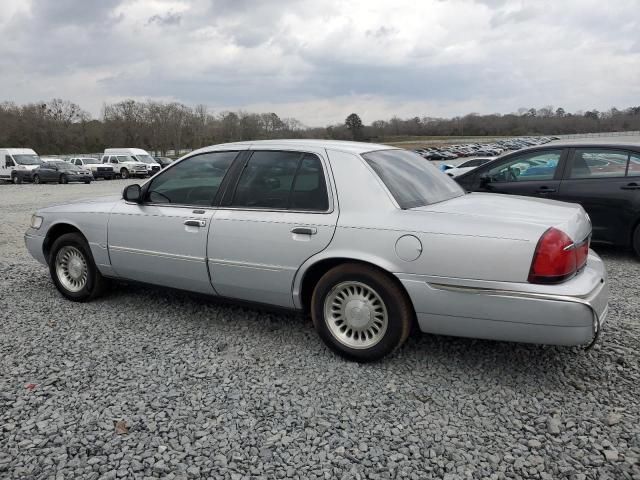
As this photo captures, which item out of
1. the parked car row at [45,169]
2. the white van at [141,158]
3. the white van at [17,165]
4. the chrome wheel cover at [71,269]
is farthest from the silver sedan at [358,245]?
the white van at [141,158]

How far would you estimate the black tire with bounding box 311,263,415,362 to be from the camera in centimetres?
316

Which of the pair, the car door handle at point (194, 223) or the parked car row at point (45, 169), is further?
the parked car row at point (45, 169)

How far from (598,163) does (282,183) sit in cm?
485

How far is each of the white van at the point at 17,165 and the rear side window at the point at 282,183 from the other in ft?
100.0

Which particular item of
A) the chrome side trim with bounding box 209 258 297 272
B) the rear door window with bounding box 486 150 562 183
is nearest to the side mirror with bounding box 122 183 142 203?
the chrome side trim with bounding box 209 258 297 272

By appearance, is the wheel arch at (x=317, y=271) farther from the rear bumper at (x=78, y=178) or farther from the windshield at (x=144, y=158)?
the windshield at (x=144, y=158)

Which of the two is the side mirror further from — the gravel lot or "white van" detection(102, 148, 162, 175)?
"white van" detection(102, 148, 162, 175)

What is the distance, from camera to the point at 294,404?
2916mm

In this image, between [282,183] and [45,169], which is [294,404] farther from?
[45,169]

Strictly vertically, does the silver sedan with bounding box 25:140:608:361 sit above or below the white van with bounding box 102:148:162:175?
below

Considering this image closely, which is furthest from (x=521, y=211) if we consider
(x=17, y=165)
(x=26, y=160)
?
(x=26, y=160)

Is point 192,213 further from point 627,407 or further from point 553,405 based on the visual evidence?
point 627,407

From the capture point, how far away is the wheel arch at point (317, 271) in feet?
10.4

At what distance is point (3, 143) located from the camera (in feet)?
211
